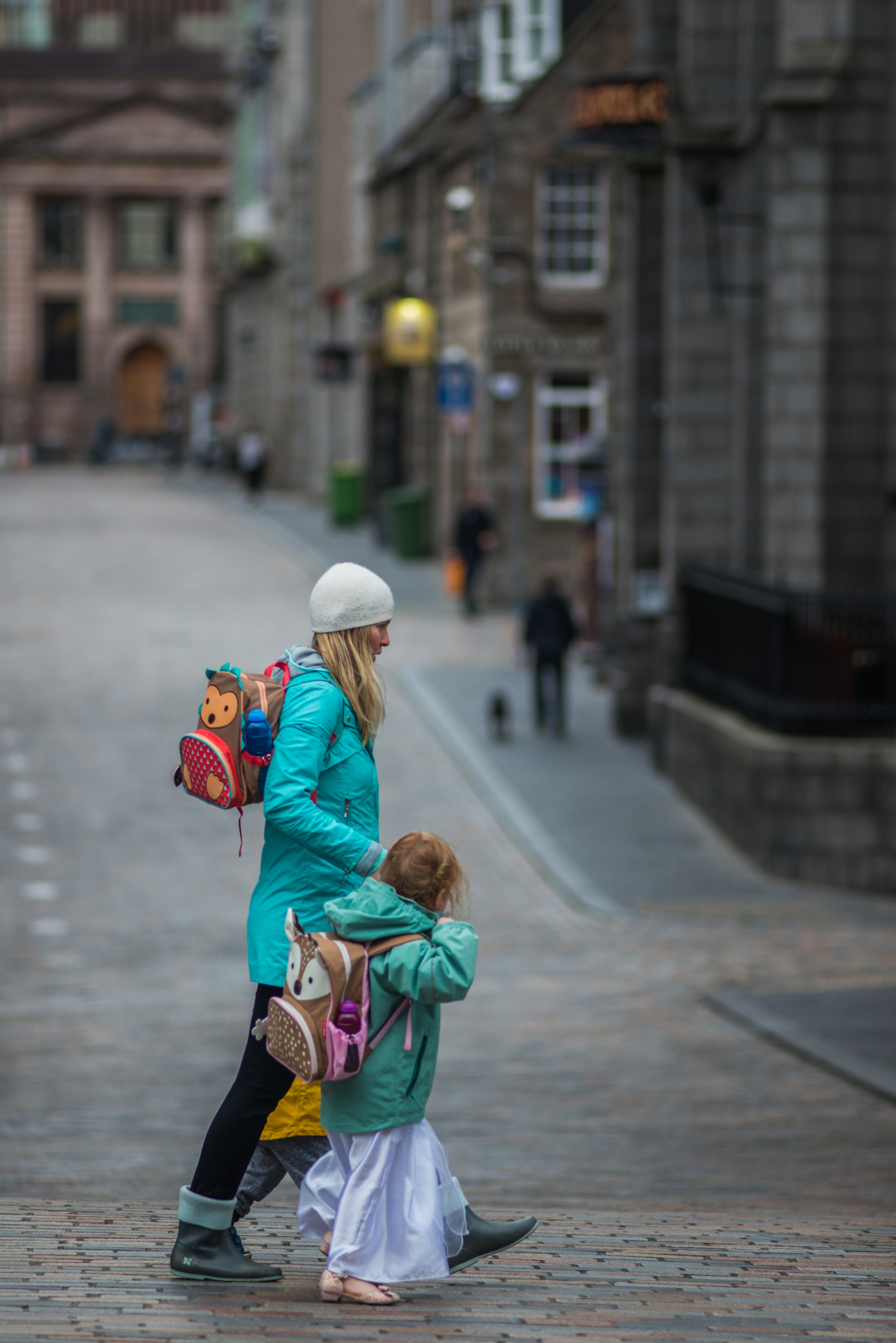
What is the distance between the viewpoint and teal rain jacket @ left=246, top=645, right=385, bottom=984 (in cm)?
534

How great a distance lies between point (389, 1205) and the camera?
211 inches

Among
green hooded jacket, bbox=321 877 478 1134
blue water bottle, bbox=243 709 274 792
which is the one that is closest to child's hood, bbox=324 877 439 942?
green hooded jacket, bbox=321 877 478 1134

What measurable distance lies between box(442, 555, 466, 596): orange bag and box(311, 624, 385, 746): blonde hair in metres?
23.6

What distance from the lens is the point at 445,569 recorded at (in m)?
34.2

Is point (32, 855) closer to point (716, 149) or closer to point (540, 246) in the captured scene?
point (716, 149)

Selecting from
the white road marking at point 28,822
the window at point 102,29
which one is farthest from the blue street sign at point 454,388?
the window at point 102,29

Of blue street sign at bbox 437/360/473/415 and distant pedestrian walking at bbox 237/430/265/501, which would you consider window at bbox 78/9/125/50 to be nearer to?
distant pedestrian walking at bbox 237/430/265/501

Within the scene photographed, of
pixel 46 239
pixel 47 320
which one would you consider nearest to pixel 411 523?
pixel 47 320

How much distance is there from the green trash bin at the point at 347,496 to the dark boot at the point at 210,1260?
115 ft

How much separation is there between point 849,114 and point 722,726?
4.99 metres

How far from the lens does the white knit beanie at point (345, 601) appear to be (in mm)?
5520

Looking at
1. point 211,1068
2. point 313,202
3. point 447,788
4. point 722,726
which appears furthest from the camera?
point 313,202

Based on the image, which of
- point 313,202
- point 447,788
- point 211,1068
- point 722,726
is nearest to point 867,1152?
point 211,1068

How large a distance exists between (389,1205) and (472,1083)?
5053mm
